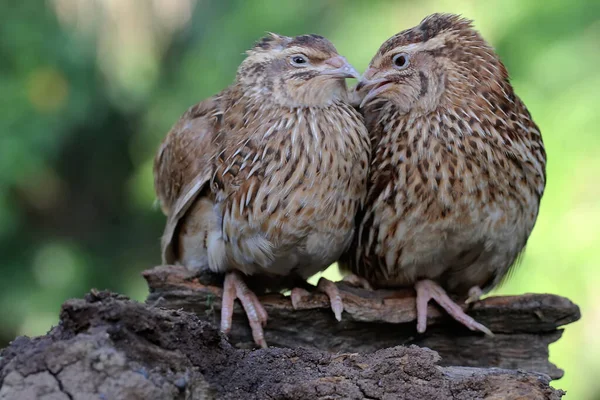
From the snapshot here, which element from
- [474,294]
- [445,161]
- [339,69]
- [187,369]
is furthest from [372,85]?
[187,369]

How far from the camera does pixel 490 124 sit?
317 centimetres

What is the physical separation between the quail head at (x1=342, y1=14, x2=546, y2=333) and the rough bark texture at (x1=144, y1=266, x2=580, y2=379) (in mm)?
97

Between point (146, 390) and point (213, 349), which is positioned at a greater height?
point (213, 349)

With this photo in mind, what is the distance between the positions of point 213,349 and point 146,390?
37 centimetres

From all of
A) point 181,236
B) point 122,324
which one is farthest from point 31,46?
point 122,324

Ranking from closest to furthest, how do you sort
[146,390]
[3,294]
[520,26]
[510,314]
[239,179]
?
[146,390], [239,179], [510,314], [520,26], [3,294]

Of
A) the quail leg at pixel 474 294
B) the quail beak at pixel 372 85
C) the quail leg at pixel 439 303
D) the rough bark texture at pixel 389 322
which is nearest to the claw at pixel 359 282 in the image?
the rough bark texture at pixel 389 322

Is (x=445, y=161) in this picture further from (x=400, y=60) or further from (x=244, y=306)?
(x=244, y=306)

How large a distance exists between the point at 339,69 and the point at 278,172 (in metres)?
0.45

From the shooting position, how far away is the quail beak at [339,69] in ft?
10.1

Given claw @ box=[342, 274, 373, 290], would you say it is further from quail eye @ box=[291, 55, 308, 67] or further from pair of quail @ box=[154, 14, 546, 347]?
quail eye @ box=[291, 55, 308, 67]

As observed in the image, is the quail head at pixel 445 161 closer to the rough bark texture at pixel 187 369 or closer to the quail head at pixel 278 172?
A: the quail head at pixel 278 172

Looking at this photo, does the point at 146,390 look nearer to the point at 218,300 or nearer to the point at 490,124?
the point at 218,300

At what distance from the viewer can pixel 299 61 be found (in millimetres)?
3168
